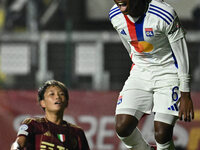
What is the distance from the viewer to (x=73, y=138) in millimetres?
6922

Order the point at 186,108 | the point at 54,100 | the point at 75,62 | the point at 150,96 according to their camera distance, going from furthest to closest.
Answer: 1. the point at 75,62
2. the point at 54,100
3. the point at 150,96
4. the point at 186,108

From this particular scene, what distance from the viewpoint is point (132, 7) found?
248 inches

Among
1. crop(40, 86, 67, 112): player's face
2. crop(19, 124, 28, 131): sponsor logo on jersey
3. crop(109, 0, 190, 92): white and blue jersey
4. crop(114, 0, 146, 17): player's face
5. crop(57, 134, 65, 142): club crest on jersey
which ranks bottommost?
crop(57, 134, 65, 142): club crest on jersey

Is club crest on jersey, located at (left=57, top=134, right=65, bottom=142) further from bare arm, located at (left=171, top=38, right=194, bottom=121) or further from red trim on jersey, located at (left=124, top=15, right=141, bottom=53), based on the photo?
bare arm, located at (left=171, top=38, right=194, bottom=121)

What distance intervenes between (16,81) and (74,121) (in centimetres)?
225

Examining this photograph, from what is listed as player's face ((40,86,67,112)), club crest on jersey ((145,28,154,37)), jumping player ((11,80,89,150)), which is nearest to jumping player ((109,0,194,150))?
club crest on jersey ((145,28,154,37))

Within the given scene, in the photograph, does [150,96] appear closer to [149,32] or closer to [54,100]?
[149,32]

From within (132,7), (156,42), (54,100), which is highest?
(132,7)

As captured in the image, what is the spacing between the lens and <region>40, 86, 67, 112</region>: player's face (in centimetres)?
703

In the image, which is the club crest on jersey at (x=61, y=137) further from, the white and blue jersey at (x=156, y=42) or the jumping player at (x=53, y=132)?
the white and blue jersey at (x=156, y=42)

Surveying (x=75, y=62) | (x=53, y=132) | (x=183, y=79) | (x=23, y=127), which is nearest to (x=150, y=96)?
(x=183, y=79)

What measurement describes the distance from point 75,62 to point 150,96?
5306 millimetres

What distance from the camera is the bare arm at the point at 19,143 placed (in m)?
6.40

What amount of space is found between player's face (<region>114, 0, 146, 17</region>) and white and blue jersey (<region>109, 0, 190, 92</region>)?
58 millimetres
